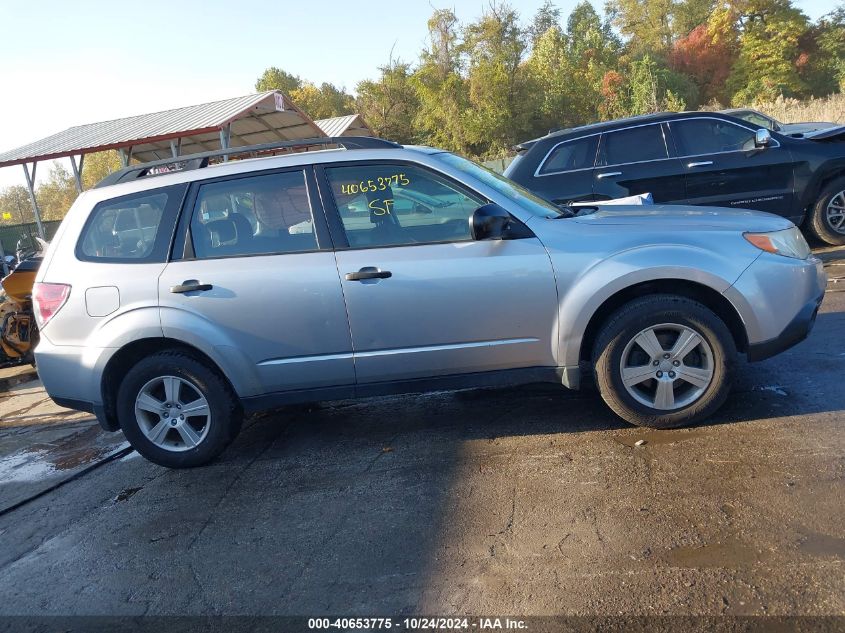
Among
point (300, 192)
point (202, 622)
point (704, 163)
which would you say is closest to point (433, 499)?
point (202, 622)

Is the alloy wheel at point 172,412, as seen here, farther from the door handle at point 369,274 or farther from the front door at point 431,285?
the door handle at point 369,274

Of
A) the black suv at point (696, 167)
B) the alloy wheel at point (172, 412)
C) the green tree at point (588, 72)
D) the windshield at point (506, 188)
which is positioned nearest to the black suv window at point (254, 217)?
the alloy wheel at point (172, 412)

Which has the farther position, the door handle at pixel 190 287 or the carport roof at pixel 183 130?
the carport roof at pixel 183 130

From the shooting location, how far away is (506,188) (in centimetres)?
429

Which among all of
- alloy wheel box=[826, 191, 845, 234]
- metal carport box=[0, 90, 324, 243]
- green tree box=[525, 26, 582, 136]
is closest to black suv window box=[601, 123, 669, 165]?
alloy wheel box=[826, 191, 845, 234]

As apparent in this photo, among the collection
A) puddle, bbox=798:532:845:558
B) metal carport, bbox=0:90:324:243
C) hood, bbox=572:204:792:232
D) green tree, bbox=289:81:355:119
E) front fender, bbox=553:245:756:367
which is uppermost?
green tree, bbox=289:81:355:119

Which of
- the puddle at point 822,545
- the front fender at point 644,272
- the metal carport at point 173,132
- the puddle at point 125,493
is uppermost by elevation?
the metal carport at point 173,132

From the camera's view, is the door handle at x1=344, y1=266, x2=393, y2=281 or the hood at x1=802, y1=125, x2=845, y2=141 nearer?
the door handle at x1=344, y1=266, x2=393, y2=281

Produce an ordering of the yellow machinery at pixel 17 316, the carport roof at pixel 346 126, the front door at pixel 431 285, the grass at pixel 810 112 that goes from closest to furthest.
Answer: the front door at pixel 431 285
the yellow machinery at pixel 17 316
the grass at pixel 810 112
the carport roof at pixel 346 126

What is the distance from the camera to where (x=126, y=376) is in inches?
167

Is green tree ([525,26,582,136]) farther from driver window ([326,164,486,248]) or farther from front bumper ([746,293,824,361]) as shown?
front bumper ([746,293,824,361])

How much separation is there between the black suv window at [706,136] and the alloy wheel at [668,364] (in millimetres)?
5101

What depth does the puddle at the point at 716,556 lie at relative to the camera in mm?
2668

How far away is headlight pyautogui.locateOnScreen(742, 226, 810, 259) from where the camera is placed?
383 cm
